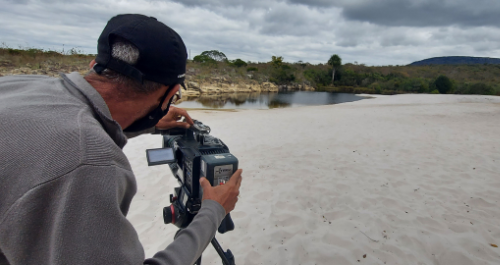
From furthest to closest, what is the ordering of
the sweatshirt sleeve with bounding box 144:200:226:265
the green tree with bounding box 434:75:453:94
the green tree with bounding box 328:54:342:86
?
the green tree with bounding box 328:54:342:86
the green tree with bounding box 434:75:453:94
the sweatshirt sleeve with bounding box 144:200:226:265

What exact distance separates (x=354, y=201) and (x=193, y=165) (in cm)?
240

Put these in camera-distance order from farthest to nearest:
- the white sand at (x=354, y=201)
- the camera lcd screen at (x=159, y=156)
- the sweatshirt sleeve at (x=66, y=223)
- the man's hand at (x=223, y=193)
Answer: the white sand at (x=354, y=201), the camera lcd screen at (x=159, y=156), the man's hand at (x=223, y=193), the sweatshirt sleeve at (x=66, y=223)

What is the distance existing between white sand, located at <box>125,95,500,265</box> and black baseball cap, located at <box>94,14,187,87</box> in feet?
5.69

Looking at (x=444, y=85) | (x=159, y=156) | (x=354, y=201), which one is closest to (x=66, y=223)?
(x=159, y=156)

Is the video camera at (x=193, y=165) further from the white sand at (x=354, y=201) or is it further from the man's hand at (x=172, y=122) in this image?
the white sand at (x=354, y=201)

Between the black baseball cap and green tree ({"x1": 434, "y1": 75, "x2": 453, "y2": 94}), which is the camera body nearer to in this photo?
the black baseball cap

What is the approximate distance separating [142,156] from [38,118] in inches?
163

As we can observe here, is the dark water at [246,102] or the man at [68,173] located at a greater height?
the man at [68,173]

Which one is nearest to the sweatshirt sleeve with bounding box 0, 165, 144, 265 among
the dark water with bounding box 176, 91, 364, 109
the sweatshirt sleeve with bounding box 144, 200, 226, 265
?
the sweatshirt sleeve with bounding box 144, 200, 226, 265

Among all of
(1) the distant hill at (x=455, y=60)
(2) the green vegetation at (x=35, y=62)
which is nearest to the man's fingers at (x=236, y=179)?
(2) the green vegetation at (x=35, y=62)

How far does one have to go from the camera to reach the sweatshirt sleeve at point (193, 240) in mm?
631

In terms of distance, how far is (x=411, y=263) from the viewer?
201cm

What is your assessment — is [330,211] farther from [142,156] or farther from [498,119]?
[498,119]

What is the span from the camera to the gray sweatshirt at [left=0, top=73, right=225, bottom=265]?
0.44 meters
